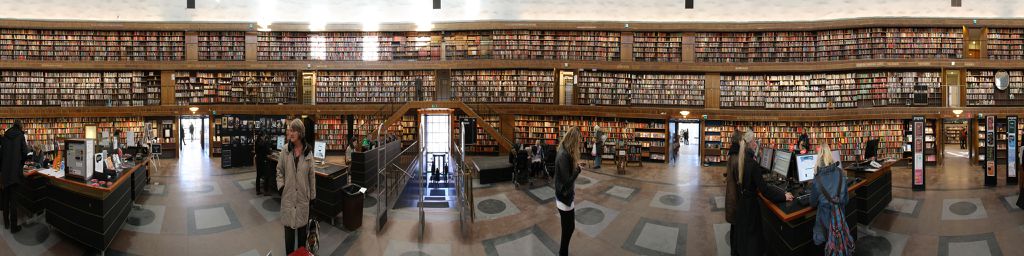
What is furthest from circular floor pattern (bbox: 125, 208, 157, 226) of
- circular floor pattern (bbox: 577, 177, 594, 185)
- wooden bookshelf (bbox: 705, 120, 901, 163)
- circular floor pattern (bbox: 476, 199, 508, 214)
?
wooden bookshelf (bbox: 705, 120, 901, 163)

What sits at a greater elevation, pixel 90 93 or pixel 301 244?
pixel 90 93

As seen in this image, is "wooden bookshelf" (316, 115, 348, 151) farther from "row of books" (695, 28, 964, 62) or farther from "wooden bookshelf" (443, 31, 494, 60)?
"row of books" (695, 28, 964, 62)

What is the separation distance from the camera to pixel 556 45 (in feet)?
41.4

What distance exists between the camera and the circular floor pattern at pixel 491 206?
5637 mm

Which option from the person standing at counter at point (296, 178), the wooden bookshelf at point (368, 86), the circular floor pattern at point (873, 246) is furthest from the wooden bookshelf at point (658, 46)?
the person standing at counter at point (296, 178)

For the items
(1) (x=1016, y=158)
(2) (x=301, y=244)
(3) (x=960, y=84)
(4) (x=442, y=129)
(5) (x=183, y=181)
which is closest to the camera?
(2) (x=301, y=244)

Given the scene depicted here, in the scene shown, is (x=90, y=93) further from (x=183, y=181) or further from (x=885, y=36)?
(x=885, y=36)

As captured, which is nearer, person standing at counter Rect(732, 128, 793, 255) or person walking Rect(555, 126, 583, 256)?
person walking Rect(555, 126, 583, 256)

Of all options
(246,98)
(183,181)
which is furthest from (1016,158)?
(246,98)

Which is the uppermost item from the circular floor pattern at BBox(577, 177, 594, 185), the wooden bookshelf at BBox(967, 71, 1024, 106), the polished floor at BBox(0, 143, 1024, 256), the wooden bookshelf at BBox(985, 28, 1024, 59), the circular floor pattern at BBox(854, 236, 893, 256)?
the wooden bookshelf at BBox(985, 28, 1024, 59)

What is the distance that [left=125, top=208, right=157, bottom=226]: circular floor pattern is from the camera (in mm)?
4963

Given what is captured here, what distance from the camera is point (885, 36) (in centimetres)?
1136

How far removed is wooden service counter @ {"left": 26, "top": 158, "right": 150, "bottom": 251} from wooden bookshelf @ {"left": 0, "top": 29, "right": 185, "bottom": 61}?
390 inches

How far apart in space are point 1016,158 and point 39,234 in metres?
13.8
